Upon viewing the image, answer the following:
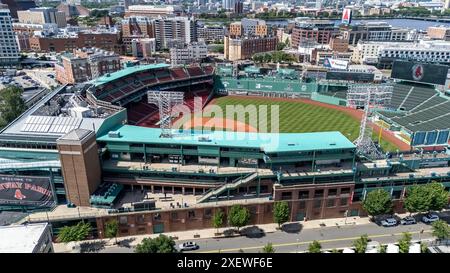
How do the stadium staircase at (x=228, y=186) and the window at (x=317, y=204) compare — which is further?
the window at (x=317, y=204)

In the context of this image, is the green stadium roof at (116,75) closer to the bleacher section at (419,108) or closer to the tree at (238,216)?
the tree at (238,216)

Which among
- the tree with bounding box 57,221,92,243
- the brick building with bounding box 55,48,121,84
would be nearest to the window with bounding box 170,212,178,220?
the tree with bounding box 57,221,92,243

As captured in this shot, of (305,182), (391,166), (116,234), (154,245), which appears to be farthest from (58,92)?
(391,166)

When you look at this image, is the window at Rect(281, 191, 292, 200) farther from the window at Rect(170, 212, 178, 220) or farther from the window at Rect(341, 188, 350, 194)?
the window at Rect(170, 212, 178, 220)

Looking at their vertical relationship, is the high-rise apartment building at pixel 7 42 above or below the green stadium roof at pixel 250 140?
above

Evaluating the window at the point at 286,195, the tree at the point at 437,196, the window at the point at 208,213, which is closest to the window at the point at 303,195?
the window at the point at 286,195
